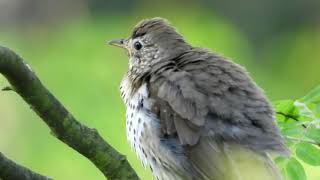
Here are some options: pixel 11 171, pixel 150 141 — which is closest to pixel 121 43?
pixel 150 141

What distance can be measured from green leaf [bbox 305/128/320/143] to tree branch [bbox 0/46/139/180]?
0.88 metres

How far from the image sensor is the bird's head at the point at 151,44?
5922 millimetres

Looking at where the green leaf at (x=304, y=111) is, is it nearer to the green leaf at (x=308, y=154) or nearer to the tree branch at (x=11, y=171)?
the green leaf at (x=308, y=154)

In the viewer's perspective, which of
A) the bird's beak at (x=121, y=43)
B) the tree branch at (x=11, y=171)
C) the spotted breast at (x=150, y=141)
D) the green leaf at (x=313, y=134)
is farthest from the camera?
the bird's beak at (x=121, y=43)

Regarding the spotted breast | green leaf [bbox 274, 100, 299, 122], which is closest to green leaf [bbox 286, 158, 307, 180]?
green leaf [bbox 274, 100, 299, 122]

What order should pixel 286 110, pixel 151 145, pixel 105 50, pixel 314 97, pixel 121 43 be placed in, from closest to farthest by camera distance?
pixel 314 97 → pixel 286 110 → pixel 151 145 → pixel 121 43 → pixel 105 50

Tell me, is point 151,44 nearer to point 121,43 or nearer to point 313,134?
point 121,43

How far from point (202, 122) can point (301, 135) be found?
19.5 inches

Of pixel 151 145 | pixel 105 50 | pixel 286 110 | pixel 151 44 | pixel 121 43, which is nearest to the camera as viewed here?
pixel 286 110

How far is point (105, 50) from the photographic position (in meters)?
11.8

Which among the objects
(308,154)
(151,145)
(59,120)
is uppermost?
(59,120)

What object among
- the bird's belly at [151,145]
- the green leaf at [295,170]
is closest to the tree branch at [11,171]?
the bird's belly at [151,145]

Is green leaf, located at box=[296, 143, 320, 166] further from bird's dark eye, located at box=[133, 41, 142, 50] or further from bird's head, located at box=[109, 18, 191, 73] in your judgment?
bird's dark eye, located at box=[133, 41, 142, 50]

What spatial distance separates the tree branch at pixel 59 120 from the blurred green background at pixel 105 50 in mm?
1947
